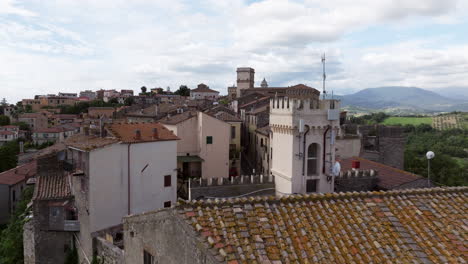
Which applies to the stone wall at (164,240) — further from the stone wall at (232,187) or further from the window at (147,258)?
the stone wall at (232,187)

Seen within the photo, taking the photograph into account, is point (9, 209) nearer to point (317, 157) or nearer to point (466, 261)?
point (317, 157)

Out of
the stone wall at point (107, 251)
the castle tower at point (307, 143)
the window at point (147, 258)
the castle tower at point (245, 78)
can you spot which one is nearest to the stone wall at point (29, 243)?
the stone wall at point (107, 251)

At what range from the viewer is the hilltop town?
7.05 metres

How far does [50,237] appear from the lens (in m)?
22.5

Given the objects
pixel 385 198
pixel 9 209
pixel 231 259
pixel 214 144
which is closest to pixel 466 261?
pixel 385 198

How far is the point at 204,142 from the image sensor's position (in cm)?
3325

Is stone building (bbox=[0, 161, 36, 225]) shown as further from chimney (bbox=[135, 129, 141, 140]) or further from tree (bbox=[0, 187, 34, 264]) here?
chimney (bbox=[135, 129, 141, 140])

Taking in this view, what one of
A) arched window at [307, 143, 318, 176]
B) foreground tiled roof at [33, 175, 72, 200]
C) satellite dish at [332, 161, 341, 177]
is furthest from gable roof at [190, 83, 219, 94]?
satellite dish at [332, 161, 341, 177]

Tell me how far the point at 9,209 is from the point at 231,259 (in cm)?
4681

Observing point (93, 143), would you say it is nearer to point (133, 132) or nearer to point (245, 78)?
point (133, 132)

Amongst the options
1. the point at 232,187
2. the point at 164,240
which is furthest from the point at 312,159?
the point at 164,240

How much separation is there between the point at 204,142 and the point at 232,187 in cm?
1252

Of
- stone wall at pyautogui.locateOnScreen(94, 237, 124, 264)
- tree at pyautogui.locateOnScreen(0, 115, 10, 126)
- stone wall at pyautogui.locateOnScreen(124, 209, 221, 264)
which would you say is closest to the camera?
stone wall at pyautogui.locateOnScreen(124, 209, 221, 264)

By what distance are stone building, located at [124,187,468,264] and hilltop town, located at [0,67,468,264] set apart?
1.1 inches
